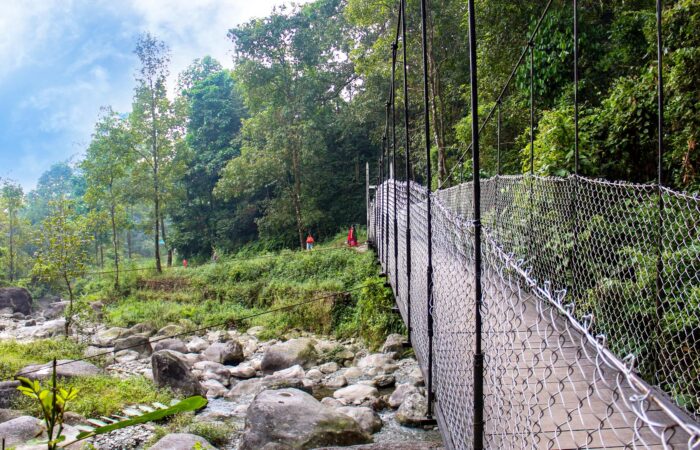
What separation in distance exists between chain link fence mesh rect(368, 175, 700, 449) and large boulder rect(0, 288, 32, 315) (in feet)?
41.2

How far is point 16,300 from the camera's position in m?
13.4

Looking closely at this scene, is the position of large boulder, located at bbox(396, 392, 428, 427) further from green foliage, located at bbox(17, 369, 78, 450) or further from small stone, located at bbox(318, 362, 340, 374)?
green foliage, located at bbox(17, 369, 78, 450)

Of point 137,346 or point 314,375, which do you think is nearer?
point 314,375

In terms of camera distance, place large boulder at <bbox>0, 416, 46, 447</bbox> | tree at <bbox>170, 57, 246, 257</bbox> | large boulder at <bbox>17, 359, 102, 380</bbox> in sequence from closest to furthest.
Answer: large boulder at <bbox>0, 416, 46, 447</bbox>, large boulder at <bbox>17, 359, 102, 380</bbox>, tree at <bbox>170, 57, 246, 257</bbox>

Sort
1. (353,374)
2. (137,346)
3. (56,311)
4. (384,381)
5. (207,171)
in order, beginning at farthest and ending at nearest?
(207,171)
(56,311)
(137,346)
(353,374)
(384,381)

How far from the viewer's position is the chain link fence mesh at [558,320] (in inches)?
46.1

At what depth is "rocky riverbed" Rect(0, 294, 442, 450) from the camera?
3.65 metres

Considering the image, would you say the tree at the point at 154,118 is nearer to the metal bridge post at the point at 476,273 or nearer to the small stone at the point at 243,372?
the small stone at the point at 243,372

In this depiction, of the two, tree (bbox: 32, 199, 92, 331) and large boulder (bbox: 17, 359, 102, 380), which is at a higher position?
tree (bbox: 32, 199, 92, 331)

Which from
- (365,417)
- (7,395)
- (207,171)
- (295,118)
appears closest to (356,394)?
(365,417)

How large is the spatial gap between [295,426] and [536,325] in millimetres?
2984

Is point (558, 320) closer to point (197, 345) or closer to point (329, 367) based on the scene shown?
point (329, 367)

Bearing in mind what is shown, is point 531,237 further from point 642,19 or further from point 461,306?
point 642,19

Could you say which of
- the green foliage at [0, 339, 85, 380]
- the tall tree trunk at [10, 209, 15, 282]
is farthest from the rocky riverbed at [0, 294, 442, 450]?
the tall tree trunk at [10, 209, 15, 282]
